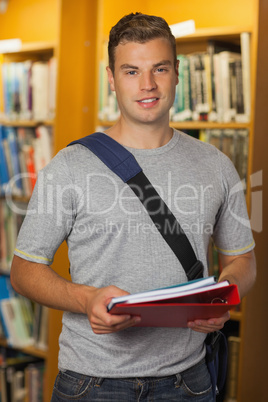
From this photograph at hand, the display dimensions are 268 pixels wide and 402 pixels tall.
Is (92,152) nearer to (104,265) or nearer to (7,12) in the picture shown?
(104,265)

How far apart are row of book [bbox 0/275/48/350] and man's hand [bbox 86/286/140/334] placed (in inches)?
69.9

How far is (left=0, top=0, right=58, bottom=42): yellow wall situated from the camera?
3109 millimetres

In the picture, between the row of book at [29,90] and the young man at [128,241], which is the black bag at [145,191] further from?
the row of book at [29,90]

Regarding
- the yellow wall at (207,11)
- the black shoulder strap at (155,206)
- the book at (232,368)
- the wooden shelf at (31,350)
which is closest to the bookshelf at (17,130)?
the wooden shelf at (31,350)

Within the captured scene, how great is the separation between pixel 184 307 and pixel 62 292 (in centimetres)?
33

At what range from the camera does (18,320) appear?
117 inches

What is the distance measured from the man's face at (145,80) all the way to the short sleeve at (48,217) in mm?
264

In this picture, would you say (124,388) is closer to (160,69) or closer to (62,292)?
(62,292)

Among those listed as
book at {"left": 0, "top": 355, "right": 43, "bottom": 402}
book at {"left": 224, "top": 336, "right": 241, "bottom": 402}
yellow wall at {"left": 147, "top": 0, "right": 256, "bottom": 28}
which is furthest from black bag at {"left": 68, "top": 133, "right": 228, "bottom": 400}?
book at {"left": 0, "top": 355, "right": 43, "bottom": 402}

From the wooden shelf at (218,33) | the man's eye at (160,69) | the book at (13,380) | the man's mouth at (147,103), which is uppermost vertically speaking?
the wooden shelf at (218,33)

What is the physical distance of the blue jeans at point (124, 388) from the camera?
1.32 metres

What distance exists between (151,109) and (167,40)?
0.21m

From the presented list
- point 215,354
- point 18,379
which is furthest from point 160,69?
point 18,379

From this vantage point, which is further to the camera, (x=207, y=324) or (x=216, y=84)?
(x=216, y=84)
